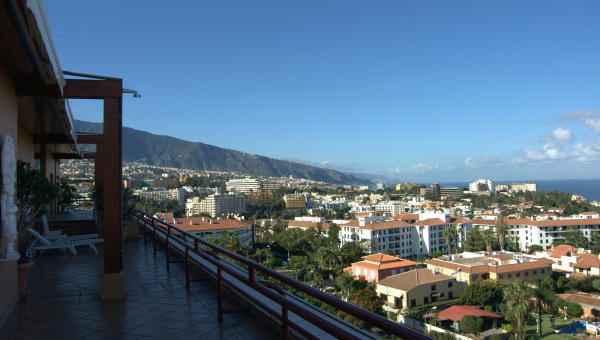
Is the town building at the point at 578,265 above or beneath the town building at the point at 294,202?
beneath

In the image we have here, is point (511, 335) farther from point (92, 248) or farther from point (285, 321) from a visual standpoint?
point (285, 321)

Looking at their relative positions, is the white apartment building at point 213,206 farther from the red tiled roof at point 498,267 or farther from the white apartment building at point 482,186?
the white apartment building at point 482,186

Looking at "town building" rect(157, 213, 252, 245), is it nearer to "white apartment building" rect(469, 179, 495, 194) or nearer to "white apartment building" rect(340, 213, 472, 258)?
"white apartment building" rect(340, 213, 472, 258)

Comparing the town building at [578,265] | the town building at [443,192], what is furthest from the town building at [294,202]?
the town building at [578,265]

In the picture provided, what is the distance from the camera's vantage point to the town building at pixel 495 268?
3236cm

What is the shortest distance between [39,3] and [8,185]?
194 centimetres

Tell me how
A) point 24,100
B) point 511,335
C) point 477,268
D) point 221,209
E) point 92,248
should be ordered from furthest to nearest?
point 221,209 → point 477,268 → point 511,335 → point 92,248 → point 24,100

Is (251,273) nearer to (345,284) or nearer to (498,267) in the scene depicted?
(345,284)

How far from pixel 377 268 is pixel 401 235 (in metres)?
23.2

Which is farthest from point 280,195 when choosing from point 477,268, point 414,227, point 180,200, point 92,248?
point 92,248

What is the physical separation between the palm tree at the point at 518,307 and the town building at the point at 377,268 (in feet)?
36.8

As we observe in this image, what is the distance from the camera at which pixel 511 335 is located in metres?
22.2

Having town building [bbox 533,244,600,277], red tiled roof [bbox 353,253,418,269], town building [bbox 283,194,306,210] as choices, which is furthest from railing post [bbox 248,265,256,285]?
town building [bbox 283,194,306,210]

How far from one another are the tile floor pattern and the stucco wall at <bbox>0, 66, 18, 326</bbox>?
0.16 m
